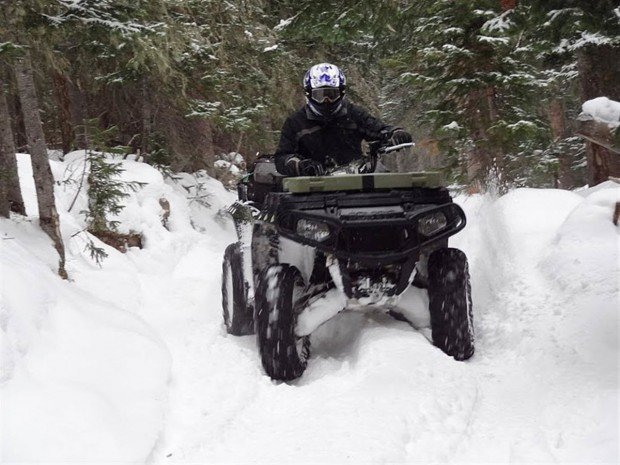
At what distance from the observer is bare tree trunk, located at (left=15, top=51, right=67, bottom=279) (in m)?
6.70

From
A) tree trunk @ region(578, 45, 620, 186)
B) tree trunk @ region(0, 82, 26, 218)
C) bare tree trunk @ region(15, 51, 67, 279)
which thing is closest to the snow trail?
bare tree trunk @ region(15, 51, 67, 279)

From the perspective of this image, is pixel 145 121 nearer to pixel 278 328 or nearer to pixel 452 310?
pixel 278 328

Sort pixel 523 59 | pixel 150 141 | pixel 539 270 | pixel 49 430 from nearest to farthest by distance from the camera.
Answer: pixel 49 430, pixel 539 270, pixel 523 59, pixel 150 141

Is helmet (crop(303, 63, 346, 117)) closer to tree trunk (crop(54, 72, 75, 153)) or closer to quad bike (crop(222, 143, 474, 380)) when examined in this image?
quad bike (crop(222, 143, 474, 380))

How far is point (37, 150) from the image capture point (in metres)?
6.78

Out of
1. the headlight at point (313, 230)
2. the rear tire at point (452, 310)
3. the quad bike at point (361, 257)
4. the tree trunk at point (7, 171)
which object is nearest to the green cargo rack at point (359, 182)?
the quad bike at point (361, 257)

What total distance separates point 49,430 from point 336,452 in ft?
4.54

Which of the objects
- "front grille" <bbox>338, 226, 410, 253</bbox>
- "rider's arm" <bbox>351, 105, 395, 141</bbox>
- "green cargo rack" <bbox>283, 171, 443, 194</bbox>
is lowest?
"front grille" <bbox>338, 226, 410, 253</bbox>

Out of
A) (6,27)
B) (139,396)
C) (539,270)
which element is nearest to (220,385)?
(139,396)

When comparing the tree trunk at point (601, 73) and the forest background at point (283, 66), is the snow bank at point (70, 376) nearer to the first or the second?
the forest background at point (283, 66)

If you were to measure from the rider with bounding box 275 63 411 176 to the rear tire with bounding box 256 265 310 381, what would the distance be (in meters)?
1.21

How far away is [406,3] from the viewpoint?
10.4 meters

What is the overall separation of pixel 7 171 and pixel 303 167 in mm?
4026

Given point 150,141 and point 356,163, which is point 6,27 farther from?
point 150,141
